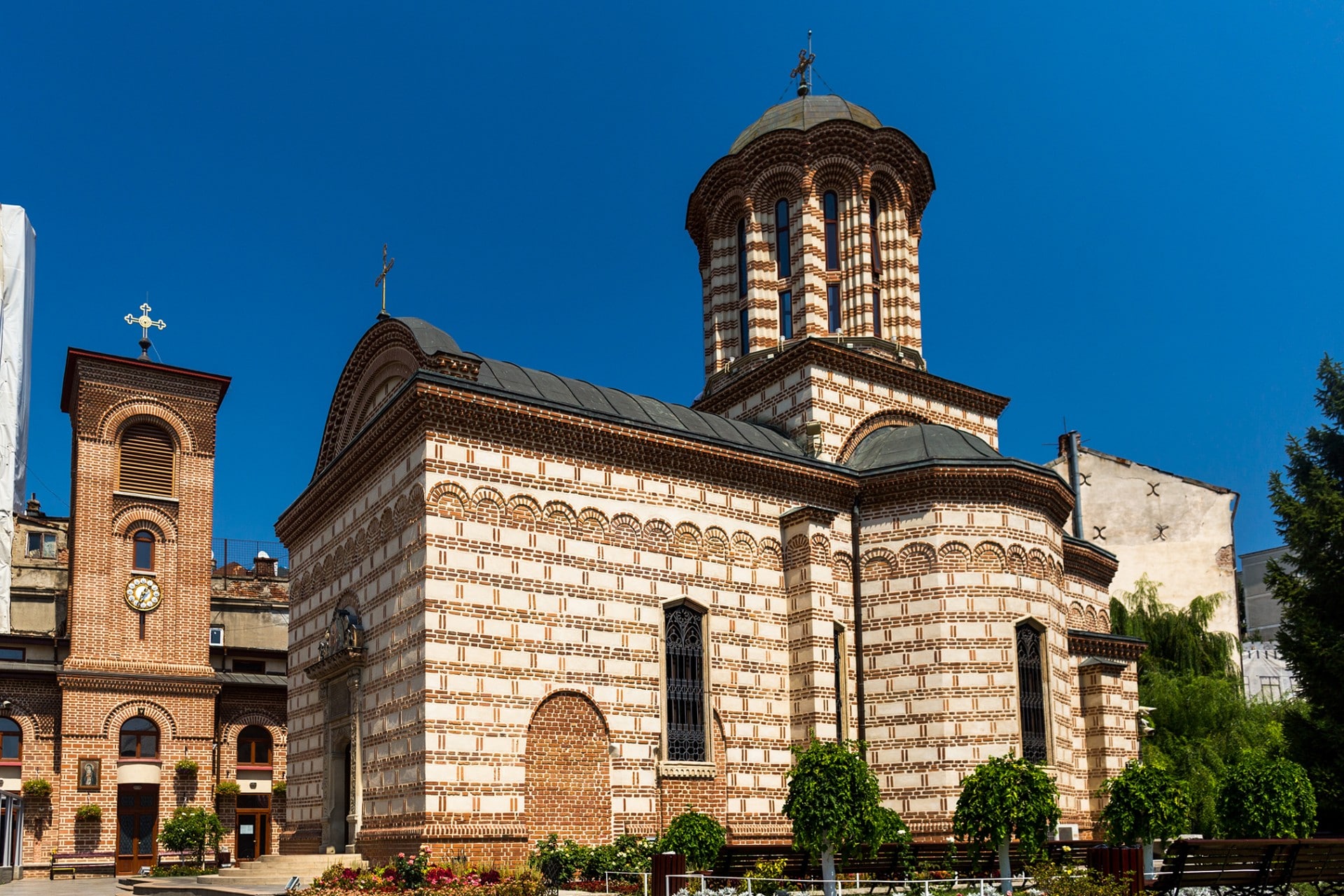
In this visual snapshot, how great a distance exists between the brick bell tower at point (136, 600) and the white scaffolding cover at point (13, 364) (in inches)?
77.6

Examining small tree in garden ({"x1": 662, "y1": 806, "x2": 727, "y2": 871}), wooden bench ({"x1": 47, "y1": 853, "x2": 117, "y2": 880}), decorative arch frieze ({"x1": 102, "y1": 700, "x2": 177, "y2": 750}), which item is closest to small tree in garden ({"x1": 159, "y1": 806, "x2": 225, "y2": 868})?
wooden bench ({"x1": 47, "y1": 853, "x2": 117, "y2": 880})

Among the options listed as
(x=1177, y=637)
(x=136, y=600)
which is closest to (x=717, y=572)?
(x=1177, y=637)

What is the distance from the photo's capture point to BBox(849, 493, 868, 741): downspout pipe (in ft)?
66.7

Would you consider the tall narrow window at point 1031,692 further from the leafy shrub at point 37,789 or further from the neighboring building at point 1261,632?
the leafy shrub at point 37,789

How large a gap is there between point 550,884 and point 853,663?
6.80 meters

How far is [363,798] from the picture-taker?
59.4 ft

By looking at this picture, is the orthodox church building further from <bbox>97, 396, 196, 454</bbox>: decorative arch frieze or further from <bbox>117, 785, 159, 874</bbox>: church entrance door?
<bbox>97, 396, 196, 454</bbox>: decorative arch frieze

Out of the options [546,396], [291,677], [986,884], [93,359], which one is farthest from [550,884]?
[93,359]

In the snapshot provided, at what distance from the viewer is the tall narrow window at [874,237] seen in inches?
1010

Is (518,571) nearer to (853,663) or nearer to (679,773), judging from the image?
(679,773)

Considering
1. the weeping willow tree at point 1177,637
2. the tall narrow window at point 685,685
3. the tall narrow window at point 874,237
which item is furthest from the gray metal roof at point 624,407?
the weeping willow tree at point 1177,637

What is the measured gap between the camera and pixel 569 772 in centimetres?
1728

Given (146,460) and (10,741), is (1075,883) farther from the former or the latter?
(146,460)

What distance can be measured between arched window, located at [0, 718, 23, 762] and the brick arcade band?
44.6 feet
